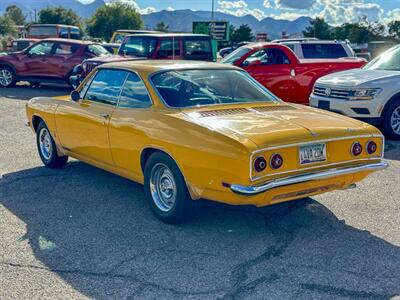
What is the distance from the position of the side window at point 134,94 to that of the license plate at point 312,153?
165 centimetres

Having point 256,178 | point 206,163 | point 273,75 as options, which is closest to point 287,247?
point 256,178

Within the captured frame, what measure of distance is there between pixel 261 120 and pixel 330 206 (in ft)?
4.59

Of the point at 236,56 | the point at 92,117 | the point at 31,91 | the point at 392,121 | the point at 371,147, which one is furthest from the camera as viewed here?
the point at 31,91

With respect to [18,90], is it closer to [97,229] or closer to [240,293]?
[97,229]

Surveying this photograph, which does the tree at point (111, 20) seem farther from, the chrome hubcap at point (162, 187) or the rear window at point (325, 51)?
the chrome hubcap at point (162, 187)

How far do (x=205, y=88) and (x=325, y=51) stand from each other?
975 centimetres

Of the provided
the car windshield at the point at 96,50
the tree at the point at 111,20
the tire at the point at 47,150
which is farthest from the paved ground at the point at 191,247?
the tree at the point at 111,20

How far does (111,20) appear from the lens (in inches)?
2744

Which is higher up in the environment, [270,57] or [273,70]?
[270,57]

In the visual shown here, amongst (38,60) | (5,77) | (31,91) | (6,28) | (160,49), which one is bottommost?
(31,91)

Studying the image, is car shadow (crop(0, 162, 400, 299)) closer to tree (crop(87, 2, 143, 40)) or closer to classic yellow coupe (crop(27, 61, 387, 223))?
classic yellow coupe (crop(27, 61, 387, 223))

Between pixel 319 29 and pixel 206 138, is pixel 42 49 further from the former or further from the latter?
pixel 319 29

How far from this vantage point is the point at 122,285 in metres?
3.83

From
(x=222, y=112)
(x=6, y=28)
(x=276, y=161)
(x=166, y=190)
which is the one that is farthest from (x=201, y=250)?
(x=6, y=28)
